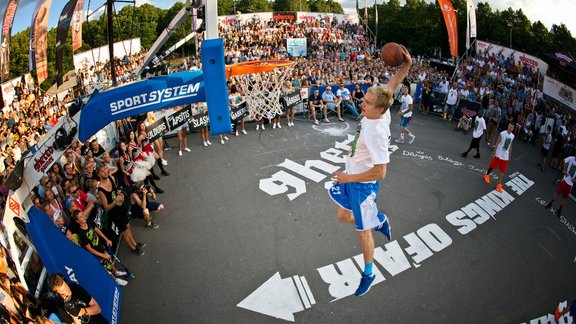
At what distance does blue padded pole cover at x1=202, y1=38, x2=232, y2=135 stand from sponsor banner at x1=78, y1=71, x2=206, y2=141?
0.46m

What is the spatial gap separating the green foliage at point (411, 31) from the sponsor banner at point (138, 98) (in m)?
17.2

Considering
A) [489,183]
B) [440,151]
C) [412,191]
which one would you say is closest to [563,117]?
[440,151]

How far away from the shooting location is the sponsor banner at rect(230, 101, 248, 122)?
1334cm

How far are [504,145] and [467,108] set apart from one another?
688cm

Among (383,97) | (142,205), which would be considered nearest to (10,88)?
(142,205)

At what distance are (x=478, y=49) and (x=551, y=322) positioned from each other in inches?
1090

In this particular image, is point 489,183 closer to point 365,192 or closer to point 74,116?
point 365,192

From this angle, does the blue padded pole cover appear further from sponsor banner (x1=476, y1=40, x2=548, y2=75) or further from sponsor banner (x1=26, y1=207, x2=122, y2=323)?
sponsor banner (x1=476, y1=40, x2=548, y2=75)

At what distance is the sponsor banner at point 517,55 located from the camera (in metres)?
20.4

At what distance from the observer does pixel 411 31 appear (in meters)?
46.0

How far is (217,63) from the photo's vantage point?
4.80 m

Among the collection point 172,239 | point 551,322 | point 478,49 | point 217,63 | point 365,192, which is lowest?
point 551,322

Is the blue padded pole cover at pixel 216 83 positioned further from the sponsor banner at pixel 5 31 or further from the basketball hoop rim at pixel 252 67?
the sponsor banner at pixel 5 31

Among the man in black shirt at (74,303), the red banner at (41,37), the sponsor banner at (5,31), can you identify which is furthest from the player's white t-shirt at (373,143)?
the sponsor banner at (5,31)
